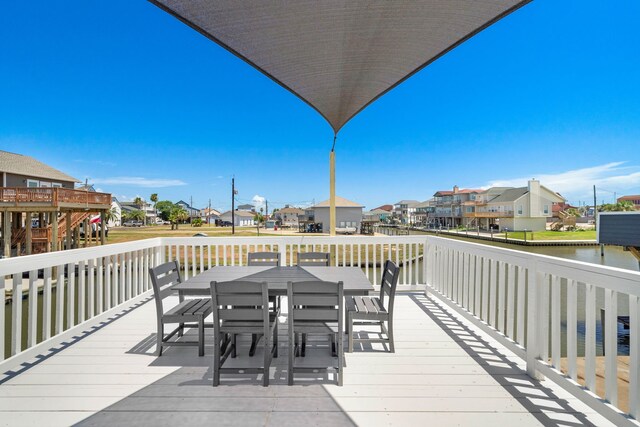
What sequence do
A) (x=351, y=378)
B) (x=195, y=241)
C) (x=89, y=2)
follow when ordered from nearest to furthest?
1. (x=351, y=378)
2. (x=195, y=241)
3. (x=89, y=2)

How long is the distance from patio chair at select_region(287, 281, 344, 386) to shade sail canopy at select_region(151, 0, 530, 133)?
202 centimetres

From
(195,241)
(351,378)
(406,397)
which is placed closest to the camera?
(406,397)

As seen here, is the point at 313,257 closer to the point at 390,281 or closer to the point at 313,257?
the point at 313,257

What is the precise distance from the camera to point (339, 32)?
263 centimetres

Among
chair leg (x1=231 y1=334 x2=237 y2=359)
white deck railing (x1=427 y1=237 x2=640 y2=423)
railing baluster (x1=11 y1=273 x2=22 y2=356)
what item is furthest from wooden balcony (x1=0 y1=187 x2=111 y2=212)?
white deck railing (x1=427 y1=237 x2=640 y2=423)

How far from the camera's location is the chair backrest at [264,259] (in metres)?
3.57

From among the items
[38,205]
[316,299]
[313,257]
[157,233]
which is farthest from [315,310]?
[157,233]

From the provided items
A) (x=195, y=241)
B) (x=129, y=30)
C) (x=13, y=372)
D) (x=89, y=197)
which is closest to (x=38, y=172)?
(x=89, y=197)

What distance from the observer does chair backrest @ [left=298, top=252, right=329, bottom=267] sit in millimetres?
3554

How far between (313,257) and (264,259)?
61cm

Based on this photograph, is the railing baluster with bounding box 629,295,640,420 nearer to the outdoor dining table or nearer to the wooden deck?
the wooden deck

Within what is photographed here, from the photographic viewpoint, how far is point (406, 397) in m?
2.03

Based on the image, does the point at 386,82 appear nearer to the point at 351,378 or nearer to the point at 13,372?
the point at 351,378

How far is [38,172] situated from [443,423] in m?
24.8
